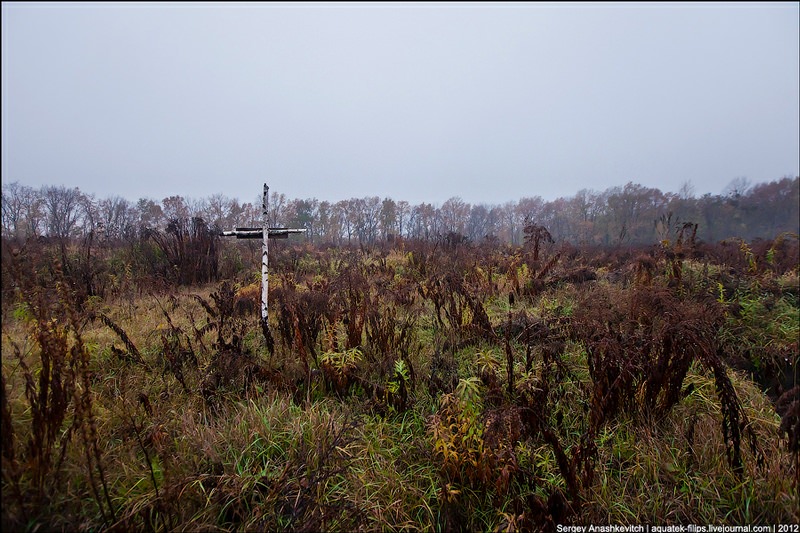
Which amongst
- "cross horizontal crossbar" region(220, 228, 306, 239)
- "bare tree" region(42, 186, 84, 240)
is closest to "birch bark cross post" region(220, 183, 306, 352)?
"cross horizontal crossbar" region(220, 228, 306, 239)

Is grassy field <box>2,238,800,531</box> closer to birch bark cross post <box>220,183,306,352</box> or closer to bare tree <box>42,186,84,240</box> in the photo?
birch bark cross post <box>220,183,306,352</box>

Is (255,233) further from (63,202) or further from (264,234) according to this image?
(63,202)

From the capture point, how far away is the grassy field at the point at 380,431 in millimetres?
1569

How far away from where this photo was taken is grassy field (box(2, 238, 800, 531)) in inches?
61.8

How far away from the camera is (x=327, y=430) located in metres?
2.20

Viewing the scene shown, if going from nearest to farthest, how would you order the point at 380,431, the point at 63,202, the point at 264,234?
the point at 380,431
the point at 264,234
the point at 63,202

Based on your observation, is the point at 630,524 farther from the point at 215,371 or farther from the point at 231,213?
the point at 231,213

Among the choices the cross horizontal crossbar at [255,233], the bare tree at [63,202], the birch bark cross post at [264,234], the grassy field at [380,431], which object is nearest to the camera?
the grassy field at [380,431]

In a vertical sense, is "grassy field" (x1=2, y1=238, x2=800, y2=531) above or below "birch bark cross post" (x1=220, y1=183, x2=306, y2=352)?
below

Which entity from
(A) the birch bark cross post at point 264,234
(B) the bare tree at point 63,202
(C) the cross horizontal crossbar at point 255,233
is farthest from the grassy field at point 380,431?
(B) the bare tree at point 63,202

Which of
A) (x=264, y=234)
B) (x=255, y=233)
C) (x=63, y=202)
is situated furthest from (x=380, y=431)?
(x=63, y=202)

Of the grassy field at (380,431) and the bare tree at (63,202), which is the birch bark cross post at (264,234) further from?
the bare tree at (63,202)

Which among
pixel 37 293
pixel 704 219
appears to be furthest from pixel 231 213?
pixel 704 219

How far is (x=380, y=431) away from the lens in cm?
247
